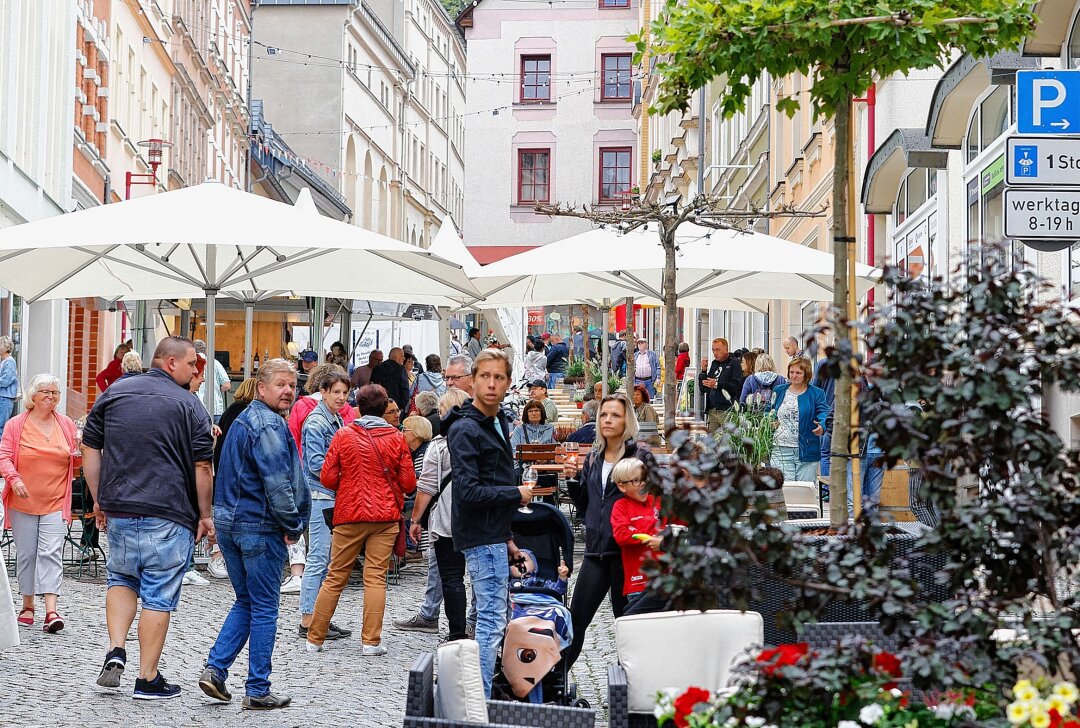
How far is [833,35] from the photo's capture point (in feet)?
20.7

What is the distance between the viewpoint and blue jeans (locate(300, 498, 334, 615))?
9.80 metres

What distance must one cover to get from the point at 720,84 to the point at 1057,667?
101 feet

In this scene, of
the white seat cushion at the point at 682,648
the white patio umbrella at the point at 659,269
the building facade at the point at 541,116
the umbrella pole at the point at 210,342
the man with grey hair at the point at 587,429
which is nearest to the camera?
the white seat cushion at the point at 682,648

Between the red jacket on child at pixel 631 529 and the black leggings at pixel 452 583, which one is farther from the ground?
the red jacket on child at pixel 631 529

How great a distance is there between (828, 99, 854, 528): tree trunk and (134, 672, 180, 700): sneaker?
11.3ft

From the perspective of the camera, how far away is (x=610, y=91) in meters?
65.1

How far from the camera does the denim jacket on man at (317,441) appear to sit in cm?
1026

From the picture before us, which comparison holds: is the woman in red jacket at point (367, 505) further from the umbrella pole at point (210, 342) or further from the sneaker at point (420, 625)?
the umbrella pole at point (210, 342)

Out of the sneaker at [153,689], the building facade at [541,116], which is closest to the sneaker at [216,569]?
the sneaker at [153,689]

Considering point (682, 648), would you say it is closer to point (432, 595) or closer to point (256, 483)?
point (256, 483)

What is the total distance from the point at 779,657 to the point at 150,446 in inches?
166

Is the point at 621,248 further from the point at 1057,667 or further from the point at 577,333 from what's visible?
the point at 577,333

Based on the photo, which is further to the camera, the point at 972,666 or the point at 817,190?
the point at 817,190

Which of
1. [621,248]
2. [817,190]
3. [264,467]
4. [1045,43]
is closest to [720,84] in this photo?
[817,190]
